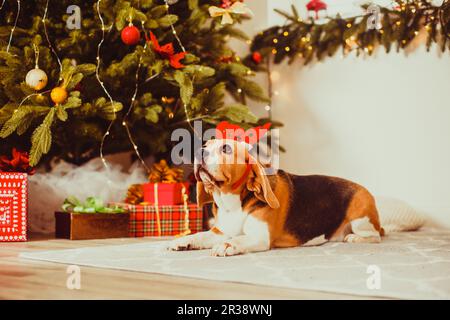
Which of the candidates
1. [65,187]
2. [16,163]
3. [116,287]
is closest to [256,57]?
[65,187]

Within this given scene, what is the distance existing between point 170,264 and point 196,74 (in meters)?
1.30

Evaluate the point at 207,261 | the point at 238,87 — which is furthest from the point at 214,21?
the point at 207,261

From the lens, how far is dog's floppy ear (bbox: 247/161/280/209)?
2.25 metres

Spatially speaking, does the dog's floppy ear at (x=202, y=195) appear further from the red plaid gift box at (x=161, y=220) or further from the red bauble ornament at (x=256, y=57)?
the red bauble ornament at (x=256, y=57)

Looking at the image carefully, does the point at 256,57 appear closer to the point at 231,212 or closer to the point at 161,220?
the point at 161,220

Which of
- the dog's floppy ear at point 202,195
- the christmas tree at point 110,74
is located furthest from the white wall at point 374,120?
the dog's floppy ear at point 202,195

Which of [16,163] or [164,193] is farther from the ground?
[16,163]

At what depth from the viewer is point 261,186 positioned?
2270 millimetres

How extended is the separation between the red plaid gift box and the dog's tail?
3.12 ft

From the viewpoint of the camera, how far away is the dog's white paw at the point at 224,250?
2139mm

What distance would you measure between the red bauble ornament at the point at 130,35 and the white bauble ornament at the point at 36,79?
0.44 meters

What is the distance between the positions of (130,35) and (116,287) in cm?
164

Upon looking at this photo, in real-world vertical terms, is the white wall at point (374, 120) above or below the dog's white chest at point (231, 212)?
above

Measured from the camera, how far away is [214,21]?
345cm
